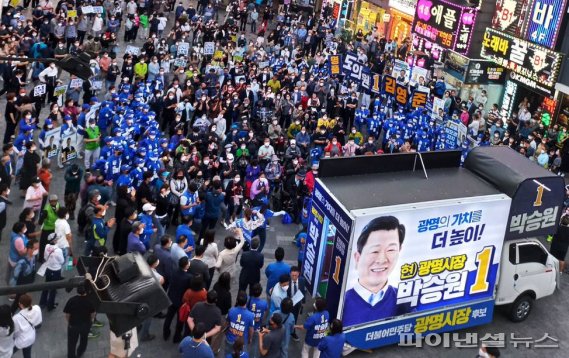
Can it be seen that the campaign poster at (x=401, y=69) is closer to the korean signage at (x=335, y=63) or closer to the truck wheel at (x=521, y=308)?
the korean signage at (x=335, y=63)

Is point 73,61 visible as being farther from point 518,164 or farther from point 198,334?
point 518,164

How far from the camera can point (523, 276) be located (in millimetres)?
13898

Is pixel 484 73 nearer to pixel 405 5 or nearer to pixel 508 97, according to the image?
pixel 508 97

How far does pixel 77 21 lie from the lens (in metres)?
30.1

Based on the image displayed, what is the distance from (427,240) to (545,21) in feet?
56.2

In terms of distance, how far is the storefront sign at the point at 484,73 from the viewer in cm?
2844

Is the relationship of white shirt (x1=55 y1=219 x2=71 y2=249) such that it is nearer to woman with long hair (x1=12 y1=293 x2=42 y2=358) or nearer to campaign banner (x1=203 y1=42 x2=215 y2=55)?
woman with long hair (x1=12 y1=293 x2=42 y2=358)

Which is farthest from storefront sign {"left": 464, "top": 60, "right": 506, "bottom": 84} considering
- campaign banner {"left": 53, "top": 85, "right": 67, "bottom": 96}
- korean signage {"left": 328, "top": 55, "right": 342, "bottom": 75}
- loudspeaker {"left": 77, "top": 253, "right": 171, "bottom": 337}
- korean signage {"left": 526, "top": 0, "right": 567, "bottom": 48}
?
loudspeaker {"left": 77, "top": 253, "right": 171, "bottom": 337}

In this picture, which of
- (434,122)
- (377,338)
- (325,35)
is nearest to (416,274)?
(377,338)

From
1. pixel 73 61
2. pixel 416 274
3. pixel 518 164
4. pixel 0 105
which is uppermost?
pixel 73 61

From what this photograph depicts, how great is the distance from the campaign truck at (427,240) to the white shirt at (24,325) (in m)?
4.96

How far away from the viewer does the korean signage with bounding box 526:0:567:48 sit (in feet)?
84.2

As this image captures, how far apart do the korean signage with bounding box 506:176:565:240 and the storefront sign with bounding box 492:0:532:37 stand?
608 inches

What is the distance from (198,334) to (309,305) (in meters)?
4.82
